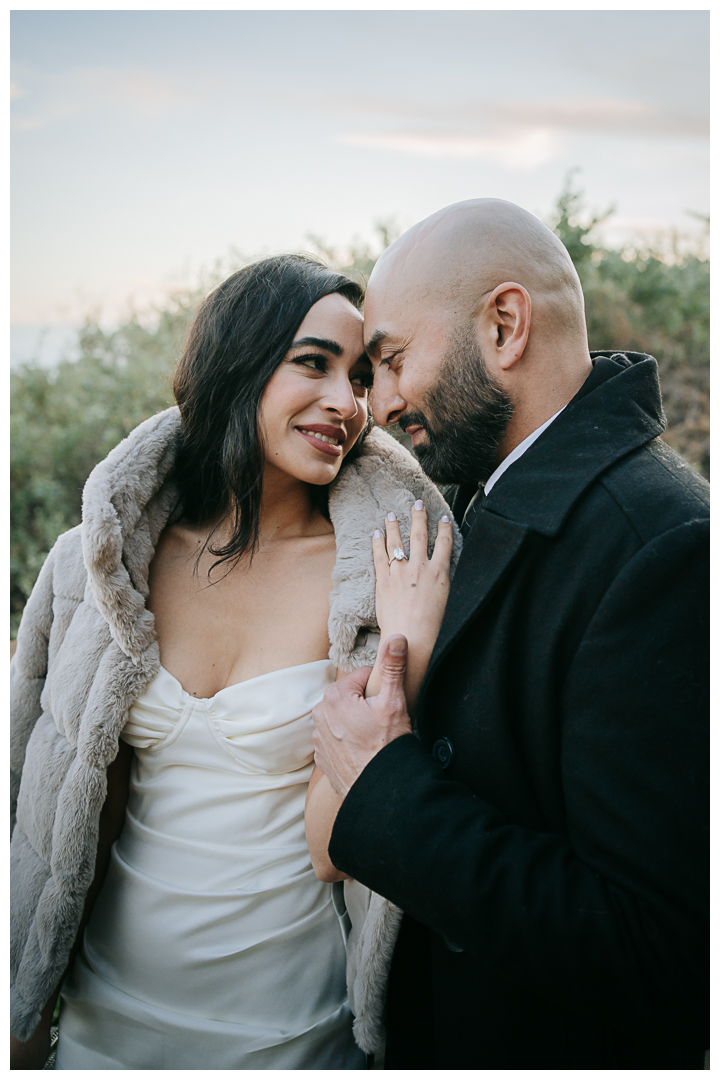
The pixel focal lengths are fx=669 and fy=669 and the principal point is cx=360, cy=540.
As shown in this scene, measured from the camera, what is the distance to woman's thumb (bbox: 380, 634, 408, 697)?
59.1 inches

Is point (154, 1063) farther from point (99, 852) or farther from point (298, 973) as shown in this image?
point (99, 852)

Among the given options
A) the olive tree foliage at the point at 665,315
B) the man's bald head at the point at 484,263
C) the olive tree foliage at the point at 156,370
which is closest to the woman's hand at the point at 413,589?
the man's bald head at the point at 484,263

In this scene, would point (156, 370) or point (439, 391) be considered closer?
point (439, 391)

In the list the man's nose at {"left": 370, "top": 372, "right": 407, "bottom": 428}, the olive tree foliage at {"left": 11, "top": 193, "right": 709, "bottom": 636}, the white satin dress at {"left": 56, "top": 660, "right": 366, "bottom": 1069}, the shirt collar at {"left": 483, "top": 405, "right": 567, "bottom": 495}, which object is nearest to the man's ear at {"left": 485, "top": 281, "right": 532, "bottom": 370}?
the shirt collar at {"left": 483, "top": 405, "right": 567, "bottom": 495}

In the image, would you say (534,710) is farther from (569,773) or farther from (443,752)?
(443,752)

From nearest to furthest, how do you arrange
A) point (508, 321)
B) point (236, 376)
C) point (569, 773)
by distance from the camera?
1. point (569, 773)
2. point (508, 321)
3. point (236, 376)

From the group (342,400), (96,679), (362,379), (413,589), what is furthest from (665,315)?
(96,679)

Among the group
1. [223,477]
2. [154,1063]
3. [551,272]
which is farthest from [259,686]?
[551,272]

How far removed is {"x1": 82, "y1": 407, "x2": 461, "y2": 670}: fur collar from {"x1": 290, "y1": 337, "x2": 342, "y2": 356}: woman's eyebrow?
0.37m

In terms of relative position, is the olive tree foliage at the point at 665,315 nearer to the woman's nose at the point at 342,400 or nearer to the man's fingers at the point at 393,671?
the woman's nose at the point at 342,400

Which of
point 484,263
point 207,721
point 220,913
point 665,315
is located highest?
point 665,315

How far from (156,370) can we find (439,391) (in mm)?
3531

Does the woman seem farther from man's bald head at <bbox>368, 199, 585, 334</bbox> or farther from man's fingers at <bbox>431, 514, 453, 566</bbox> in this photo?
man's bald head at <bbox>368, 199, 585, 334</bbox>

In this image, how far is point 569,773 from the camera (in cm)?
124
